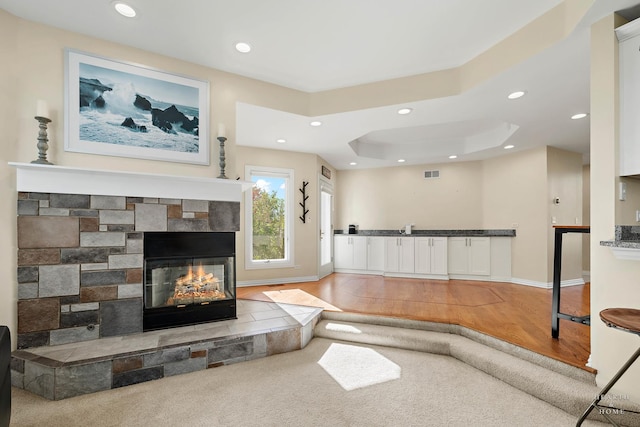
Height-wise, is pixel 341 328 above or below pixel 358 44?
below

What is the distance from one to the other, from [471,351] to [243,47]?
12.1 ft

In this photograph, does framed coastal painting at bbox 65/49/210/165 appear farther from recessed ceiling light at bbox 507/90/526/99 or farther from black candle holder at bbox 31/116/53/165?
Answer: recessed ceiling light at bbox 507/90/526/99

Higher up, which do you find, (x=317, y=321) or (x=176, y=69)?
(x=176, y=69)

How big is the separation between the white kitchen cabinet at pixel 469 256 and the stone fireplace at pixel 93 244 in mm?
4779

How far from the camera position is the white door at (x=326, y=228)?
5.96 m

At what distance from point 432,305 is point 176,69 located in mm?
4200

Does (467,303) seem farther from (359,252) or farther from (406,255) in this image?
(359,252)

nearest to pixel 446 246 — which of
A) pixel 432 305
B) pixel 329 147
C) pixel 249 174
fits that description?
pixel 432 305

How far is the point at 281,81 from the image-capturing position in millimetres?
3430

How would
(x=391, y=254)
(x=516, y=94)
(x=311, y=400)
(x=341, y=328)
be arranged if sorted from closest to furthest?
(x=311, y=400) → (x=516, y=94) → (x=341, y=328) → (x=391, y=254)

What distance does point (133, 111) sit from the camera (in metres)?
2.74

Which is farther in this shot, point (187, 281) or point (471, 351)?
point (187, 281)

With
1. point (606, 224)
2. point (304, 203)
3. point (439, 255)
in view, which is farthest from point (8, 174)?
point (439, 255)

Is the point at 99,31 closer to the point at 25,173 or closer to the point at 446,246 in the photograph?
the point at 25,173
